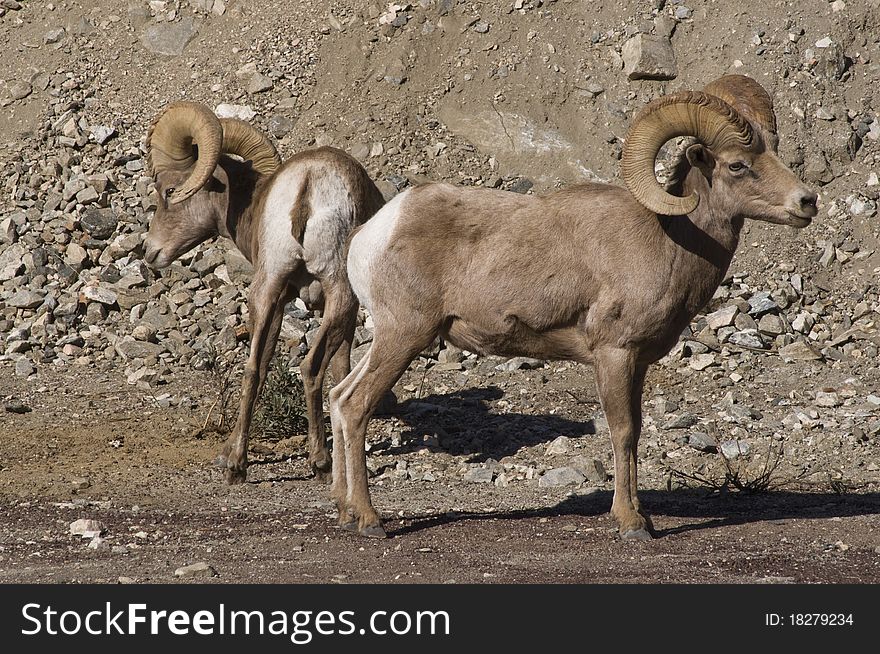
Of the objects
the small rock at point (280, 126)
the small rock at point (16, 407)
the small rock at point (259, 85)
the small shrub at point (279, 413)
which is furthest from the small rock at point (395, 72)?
the small rock at point (16, 407)

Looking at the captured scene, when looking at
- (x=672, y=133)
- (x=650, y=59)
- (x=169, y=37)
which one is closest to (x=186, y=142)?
→ (x=672, y=133)

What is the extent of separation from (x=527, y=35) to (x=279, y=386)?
8.34 meters

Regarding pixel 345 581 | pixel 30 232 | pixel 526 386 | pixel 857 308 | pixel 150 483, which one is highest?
pixel 30 232

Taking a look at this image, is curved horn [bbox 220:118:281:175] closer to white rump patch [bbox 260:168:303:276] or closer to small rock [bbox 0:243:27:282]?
white rump patch [bbox 260:168:303:276]

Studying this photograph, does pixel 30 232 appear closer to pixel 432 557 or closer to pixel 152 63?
pixel 152 63

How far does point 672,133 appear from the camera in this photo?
800 cm

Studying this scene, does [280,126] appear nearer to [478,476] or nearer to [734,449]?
[478,476]

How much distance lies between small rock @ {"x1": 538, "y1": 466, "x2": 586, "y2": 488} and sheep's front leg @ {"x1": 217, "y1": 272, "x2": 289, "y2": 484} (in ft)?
8.67

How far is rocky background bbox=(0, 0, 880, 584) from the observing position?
11695mm

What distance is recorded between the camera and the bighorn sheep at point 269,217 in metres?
10.2

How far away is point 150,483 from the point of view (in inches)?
408

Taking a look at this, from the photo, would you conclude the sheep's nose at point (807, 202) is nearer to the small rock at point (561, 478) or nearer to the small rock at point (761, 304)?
the small rock at point (561, 478)

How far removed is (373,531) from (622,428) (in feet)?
5.99

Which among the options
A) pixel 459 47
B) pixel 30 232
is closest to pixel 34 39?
pixel 30 232
